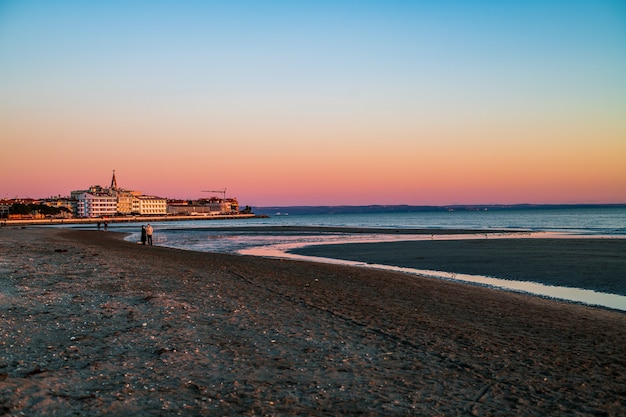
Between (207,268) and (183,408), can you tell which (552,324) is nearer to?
(183,408)

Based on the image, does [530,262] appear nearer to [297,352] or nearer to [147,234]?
[297,352]

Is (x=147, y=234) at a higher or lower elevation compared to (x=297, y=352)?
higher

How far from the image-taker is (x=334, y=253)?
36.0m

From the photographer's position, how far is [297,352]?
8.58m

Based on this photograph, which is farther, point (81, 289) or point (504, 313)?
point (81, 289)

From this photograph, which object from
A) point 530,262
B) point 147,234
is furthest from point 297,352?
point 147,234

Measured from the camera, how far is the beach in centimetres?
630

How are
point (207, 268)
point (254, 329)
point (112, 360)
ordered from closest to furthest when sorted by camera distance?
point (112, 360) < point (254, 329) < point (207, 268)

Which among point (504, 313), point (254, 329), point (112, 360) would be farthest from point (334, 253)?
point (112, 360)

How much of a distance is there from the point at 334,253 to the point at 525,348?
87.8 ft

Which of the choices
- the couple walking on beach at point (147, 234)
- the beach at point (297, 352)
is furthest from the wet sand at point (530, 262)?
the couple walking on beach at point (147, 234)

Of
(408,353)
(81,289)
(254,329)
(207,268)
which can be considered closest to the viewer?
(408,353)

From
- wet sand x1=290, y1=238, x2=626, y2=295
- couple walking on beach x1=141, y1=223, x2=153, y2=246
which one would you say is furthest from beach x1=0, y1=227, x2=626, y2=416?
couple walking on beach x1=141, y1=223, x2=153, y2=246

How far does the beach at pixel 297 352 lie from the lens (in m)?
6.30
